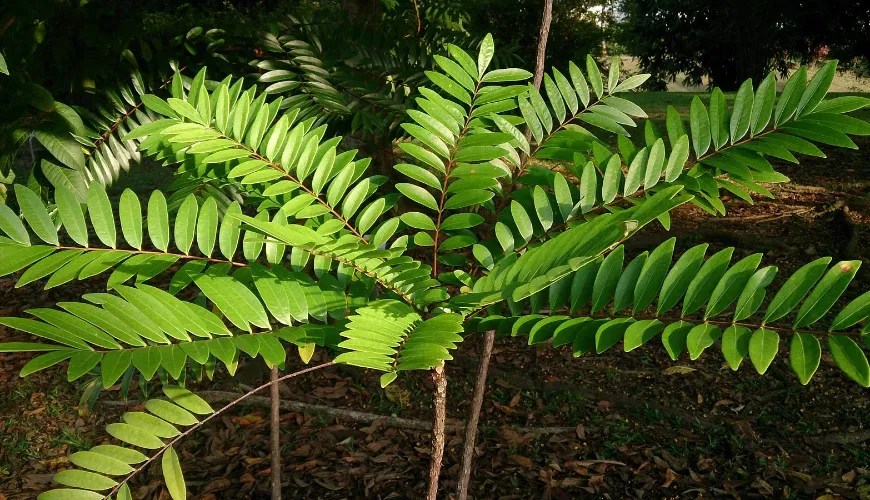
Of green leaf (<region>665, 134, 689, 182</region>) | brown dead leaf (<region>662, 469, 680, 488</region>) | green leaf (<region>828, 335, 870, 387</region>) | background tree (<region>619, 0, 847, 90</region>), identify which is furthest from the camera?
background tree (<region>619, 0, 847, 90</region>)

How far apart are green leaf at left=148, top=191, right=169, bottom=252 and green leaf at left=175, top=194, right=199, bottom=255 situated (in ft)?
0.07

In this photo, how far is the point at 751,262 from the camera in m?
1.02

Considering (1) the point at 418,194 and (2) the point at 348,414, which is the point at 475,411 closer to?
(1) the point at 418,194

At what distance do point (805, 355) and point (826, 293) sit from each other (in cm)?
12

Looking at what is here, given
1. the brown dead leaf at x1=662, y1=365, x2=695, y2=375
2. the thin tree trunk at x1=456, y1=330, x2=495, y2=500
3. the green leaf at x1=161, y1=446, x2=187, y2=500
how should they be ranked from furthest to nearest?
the brown dead leaf at x1=662, y1=365, x2=695, y2=375
the thin tree trunk at x1=456, y1=330, x2=495, y2=500
the green leaf at x1=161, y1=446, x2=187, y2=500

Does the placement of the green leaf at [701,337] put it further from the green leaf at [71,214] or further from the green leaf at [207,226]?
the green leaf at [71,214]

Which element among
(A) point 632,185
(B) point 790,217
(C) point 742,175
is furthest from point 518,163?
(B) point 790,217

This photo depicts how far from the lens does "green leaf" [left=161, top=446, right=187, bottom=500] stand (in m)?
1.04

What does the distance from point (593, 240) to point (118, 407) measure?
2983mm

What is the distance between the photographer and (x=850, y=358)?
853 mm

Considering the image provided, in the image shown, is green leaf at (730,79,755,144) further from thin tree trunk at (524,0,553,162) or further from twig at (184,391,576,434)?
twig at (184,391,576,434)

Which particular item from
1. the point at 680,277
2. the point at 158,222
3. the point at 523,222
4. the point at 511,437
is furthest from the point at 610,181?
the point at 511,437

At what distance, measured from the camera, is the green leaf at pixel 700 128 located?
1.36 metres

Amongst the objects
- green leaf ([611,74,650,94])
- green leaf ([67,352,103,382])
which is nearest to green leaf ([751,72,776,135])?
green leaf ([611,74,650,94])
